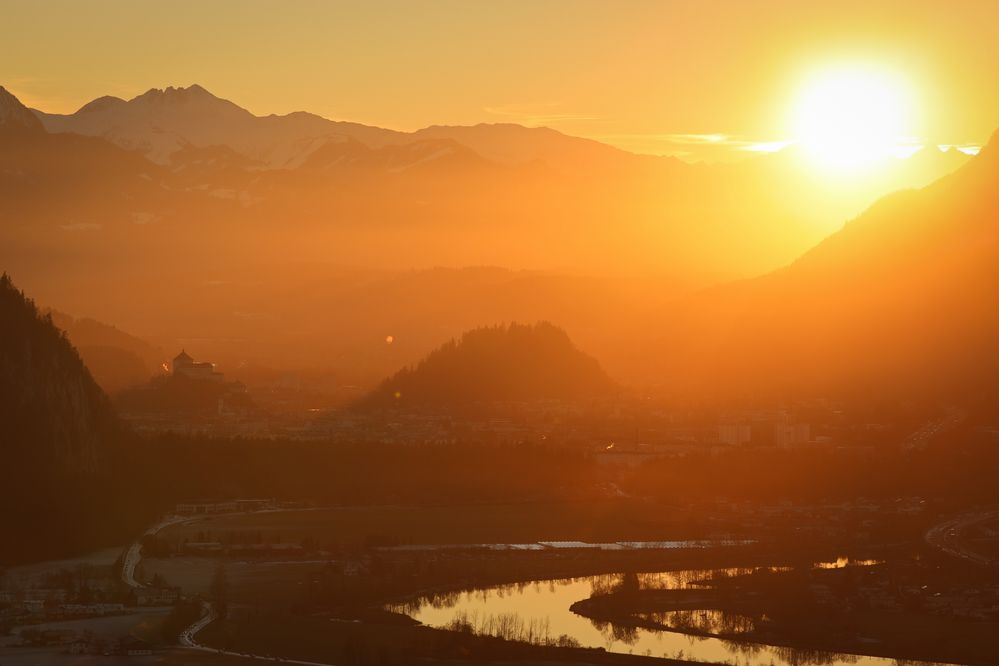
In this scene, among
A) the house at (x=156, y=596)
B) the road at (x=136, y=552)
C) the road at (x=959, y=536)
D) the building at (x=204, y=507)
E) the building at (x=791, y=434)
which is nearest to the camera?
the house at (x=156, y=596)

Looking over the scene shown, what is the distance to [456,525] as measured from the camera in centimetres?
5209

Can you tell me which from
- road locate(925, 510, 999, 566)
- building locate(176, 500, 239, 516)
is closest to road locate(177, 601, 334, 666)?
building locate(176, 500, 239, 516)

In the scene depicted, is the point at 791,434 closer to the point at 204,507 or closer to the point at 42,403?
the point at 204,507

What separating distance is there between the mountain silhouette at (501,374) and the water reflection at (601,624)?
3880 cm

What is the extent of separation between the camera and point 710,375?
9681 centimetres

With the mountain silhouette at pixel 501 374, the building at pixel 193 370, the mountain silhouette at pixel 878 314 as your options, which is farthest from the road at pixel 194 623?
the mountain silhouette at pixel 878 314

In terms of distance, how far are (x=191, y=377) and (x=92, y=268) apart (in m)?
106

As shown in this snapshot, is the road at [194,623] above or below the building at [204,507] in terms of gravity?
below

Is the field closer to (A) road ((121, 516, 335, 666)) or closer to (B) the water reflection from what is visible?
(A) road ((121, 516, 335, 666))

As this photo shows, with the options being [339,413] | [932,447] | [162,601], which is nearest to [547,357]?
[339,413]

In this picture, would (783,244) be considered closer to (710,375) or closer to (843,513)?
(710,375)

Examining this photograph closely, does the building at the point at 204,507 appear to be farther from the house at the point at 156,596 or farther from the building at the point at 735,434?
the building at the point at 735,434

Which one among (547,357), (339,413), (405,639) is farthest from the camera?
(547,357)

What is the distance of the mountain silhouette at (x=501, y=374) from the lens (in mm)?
83062
